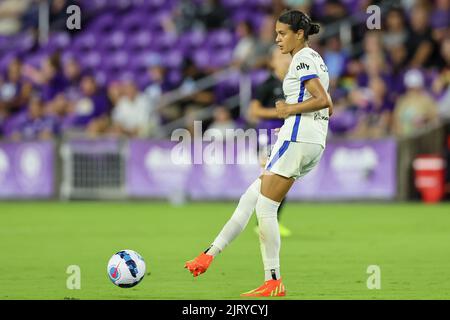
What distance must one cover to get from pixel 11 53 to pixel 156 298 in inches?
807

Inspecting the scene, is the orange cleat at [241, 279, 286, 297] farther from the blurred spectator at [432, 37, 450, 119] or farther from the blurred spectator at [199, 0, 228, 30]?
the blurred spectator at [199, 0, 228, 30]

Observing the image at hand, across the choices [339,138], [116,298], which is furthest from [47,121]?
[116,298]

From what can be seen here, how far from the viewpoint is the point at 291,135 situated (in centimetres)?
837

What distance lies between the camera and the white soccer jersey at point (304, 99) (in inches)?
326

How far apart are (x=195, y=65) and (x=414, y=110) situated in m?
5.50

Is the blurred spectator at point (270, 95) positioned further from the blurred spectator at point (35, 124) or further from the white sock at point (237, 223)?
the blurred spectator at point (35, 124)

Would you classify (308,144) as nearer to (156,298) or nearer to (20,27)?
(156,298)

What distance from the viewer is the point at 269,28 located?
21797 mm

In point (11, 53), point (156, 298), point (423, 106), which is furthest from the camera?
point (11, 53)

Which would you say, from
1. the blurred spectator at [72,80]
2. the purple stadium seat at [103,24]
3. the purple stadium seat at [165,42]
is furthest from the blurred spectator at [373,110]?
the purple stadium seat at [103,24]

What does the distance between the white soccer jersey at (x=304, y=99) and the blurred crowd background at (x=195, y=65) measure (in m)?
12.5

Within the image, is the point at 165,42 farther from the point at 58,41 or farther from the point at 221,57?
the point at 58,41

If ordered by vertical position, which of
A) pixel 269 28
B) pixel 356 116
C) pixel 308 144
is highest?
pixel 269 28

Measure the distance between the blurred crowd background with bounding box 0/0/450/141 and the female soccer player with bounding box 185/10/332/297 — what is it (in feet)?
40.9
